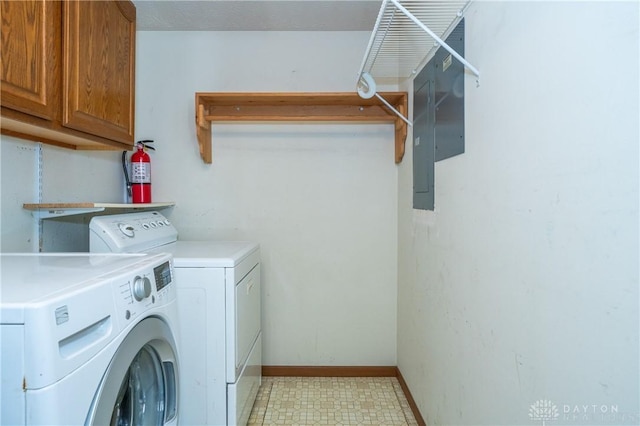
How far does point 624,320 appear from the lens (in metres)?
0.63

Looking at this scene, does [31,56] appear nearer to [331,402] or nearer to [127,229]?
[127,229]

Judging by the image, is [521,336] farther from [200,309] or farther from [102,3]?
[102,3]

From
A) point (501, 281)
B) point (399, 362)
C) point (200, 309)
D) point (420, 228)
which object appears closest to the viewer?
point (501, 281)

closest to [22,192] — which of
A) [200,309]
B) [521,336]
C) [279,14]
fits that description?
[200,309]

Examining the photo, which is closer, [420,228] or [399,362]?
[420,228]

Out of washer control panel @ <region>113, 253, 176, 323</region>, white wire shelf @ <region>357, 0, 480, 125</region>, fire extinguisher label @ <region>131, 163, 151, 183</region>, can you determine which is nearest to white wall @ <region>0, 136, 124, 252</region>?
fire extinguisher label @ <region>131, 163, 151, 183</region>

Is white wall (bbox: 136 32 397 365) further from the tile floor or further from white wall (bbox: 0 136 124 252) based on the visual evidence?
white wall (bbox: 0 136 124 252)

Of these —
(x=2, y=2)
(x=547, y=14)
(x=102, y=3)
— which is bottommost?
(x=547, y=14)

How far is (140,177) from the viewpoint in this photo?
85.2 inches

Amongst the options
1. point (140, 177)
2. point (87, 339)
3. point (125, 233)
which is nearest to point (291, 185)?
point (140, 177)

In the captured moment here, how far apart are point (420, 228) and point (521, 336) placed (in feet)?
3.07

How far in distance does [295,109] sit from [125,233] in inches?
49.7

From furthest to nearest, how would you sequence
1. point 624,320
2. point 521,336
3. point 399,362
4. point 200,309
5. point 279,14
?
point 399,362, point 279,14, point 200,309, point 521,336, point 624,320

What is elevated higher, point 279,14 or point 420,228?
point 279,14
